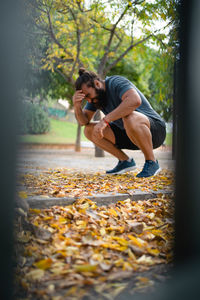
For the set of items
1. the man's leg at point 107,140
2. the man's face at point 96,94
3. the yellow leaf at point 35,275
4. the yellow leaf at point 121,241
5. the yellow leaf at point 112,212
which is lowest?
the yellow leaf at point 35,275

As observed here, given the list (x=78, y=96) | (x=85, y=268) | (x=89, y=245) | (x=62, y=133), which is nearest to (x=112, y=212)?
(x=89, y=245)

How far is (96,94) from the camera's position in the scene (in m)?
2.50

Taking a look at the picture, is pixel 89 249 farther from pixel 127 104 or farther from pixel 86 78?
pixel 86 78

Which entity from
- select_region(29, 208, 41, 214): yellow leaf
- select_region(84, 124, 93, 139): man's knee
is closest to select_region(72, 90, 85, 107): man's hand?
select_region(84, 124, 93, 139): man's knee

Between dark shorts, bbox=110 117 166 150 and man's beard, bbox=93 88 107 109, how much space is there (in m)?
0.32

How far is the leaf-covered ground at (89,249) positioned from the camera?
86 cm

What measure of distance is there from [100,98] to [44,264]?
1.86 meters

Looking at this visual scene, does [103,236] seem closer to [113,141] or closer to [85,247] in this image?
[85,247]

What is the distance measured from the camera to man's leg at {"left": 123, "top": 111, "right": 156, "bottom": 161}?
238 centimetres

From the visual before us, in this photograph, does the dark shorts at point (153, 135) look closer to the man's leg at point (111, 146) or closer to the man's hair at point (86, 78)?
the man's leg at point (111, 146)

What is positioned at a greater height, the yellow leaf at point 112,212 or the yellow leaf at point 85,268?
the yellow leaf at point 112,212

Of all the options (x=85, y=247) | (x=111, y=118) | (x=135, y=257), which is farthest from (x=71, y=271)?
(x=111, y=118)
